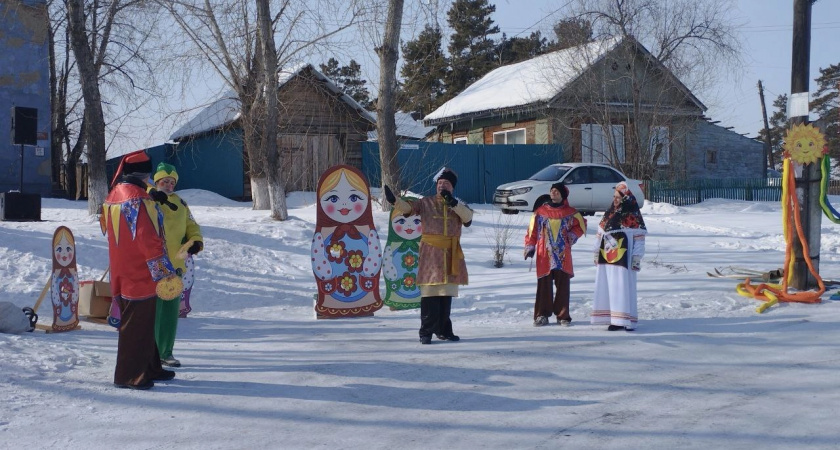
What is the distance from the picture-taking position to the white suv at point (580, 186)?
21.4m

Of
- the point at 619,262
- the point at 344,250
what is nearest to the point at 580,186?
the point at 344,250

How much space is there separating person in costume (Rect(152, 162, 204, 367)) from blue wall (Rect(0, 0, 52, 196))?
1989 cm

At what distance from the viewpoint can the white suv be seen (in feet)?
70.2

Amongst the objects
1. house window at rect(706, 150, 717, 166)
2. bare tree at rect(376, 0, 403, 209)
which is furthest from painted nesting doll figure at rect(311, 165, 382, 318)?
house window at rect(706, 150, 717, 166)

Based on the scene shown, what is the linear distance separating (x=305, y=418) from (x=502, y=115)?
90.1 feet

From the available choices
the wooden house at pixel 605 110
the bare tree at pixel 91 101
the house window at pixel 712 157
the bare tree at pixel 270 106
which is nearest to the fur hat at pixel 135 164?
the bare tree at pixel 270 106

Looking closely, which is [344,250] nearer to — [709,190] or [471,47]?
[709,190]

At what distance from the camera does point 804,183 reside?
11.1m

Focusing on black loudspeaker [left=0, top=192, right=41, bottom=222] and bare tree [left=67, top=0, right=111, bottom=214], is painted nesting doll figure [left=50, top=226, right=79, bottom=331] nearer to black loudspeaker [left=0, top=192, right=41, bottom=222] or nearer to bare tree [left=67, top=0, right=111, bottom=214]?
bare tree [left=67, top=0, right=111, bottom=214]

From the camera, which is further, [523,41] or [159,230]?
[523,41]

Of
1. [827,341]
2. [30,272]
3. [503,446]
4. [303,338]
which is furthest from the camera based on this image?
[30,272]

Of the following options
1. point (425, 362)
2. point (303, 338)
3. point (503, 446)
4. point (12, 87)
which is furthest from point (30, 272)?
point (12, 87)

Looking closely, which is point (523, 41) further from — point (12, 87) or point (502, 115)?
point (12, 87)

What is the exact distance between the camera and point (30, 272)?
38.8ft
